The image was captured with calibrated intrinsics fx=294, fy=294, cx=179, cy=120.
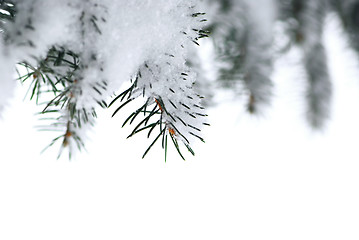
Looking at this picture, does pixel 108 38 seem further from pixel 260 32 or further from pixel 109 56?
pixel 260 32

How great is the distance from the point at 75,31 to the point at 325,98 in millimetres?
1162

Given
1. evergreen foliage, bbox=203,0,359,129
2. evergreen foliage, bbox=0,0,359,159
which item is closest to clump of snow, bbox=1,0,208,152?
evergreen foliage, bbox=0,0,359,159

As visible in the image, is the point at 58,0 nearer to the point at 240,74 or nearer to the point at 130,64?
the point at 130,64

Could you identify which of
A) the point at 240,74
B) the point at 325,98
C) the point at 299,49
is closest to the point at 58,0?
A: the point at 240,74

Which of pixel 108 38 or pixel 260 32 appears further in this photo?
pixel 260 32

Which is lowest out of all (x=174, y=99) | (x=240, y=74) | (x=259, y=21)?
(x=174, y=99)

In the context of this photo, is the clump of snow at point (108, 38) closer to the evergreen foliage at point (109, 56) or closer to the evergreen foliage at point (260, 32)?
the evergreen foliage at point (109, 56)

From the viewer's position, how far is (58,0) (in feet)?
1.05

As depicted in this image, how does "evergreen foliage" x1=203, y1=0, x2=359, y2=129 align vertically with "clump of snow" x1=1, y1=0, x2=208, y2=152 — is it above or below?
above

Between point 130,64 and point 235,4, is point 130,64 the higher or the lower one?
the lower one

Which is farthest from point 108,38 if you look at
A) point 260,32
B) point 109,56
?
point 260,32

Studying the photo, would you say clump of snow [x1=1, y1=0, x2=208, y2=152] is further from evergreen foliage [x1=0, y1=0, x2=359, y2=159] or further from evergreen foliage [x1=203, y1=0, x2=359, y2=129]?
evergreen foliage [x1=203, y1=0, x2=359, y2=129]

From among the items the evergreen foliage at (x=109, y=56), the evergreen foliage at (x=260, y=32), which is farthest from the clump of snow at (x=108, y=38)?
the evergreen foliage at (x=260, y=32)

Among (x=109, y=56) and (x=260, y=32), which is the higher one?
(x=260, y=32)
